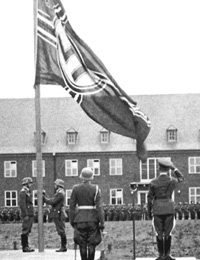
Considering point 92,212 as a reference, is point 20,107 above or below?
above

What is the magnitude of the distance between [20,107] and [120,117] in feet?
145

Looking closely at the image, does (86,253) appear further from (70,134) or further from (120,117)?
(70,134)

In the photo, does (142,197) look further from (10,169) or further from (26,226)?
(26,226)

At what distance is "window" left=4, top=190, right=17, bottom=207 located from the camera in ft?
177

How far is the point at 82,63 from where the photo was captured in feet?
45.2

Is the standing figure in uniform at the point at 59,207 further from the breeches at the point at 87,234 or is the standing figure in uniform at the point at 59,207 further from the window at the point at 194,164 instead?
the window at the point at 194,164

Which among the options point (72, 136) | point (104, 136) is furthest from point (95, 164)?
point (72, 136)

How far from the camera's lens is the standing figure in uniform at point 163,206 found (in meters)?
12.0

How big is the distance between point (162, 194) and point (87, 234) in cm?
152

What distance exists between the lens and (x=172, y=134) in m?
54.6

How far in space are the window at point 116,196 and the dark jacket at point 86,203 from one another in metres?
41.6

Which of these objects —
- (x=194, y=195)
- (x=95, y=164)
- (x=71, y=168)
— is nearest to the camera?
(x=194, y=195)

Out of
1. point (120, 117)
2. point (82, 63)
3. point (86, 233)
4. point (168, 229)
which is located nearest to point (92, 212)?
point (86, 233)

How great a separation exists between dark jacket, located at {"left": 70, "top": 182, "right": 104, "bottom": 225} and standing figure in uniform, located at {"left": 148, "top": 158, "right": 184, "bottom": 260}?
3.54 feet
